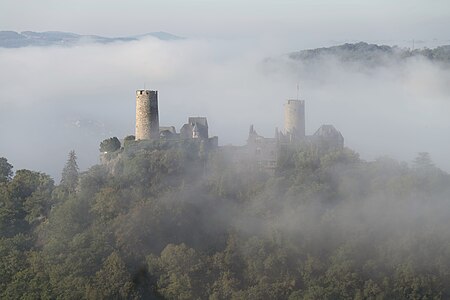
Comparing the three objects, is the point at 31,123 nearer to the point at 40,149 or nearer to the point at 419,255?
the point at 40,149

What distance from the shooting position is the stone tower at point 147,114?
32594 millimetres

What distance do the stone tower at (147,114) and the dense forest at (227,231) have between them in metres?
1.63

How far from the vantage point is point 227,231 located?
84.3 ft

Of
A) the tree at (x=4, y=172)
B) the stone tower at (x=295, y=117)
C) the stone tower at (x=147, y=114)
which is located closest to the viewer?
the tree at (x=4, y=172)

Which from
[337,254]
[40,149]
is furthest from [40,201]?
[40,149]

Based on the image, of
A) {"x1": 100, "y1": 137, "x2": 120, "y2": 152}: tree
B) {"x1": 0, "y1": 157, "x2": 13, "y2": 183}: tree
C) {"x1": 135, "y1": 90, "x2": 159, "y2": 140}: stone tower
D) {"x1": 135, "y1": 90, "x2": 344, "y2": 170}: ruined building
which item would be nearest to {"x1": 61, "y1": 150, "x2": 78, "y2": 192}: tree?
{"x1": 100, "y1": 137, "x2": 120, "y2": 152}: tree

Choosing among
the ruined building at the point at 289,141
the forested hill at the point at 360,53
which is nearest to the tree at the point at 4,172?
the ruined building at the point at 289,141

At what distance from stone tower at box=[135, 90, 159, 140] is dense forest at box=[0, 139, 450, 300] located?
1.63 meters

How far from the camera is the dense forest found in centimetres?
2277

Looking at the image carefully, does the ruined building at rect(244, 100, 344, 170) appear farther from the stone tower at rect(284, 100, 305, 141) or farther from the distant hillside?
the distant hillside

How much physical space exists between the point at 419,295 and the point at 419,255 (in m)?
A: 1.83

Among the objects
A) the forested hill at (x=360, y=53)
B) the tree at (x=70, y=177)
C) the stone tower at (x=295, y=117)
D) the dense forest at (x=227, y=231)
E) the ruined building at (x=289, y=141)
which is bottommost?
the dense forest at (x=227, y=231)

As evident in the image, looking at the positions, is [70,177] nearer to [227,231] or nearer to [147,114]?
[147,114]

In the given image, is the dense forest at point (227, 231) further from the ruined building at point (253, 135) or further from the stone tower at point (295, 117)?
→ the stone tower at point (295, 117)
